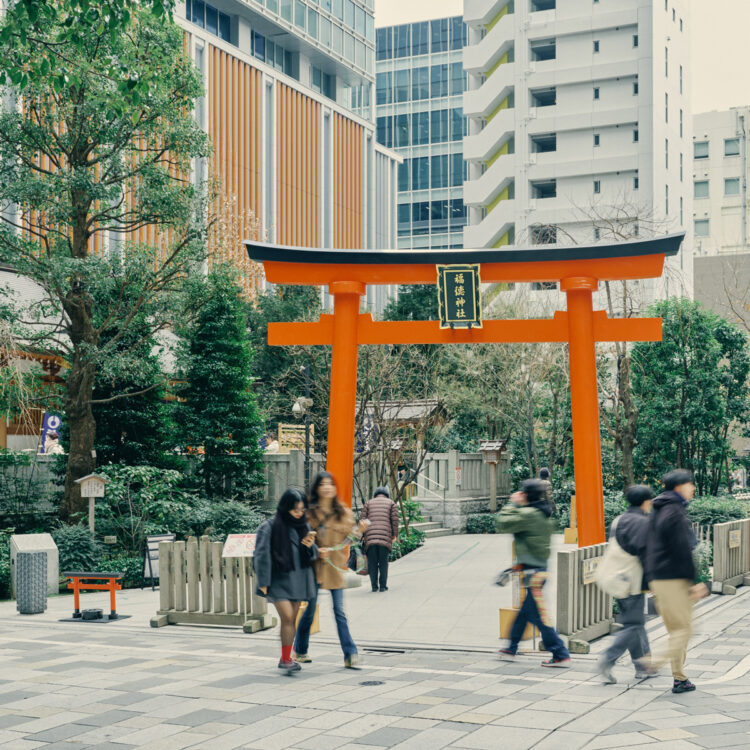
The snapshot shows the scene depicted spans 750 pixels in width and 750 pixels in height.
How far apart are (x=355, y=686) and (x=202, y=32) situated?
45.4 meters

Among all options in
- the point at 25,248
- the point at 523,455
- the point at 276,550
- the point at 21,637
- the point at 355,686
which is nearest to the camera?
the point at 355,686

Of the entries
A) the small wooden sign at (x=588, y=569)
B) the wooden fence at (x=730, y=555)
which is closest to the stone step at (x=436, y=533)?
the wooden fence at (x=730, y=555)

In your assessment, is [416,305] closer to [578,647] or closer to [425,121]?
[578,647]

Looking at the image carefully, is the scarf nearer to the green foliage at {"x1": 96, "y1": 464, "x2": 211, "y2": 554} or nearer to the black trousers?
the black trousers

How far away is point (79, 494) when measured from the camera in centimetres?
1988

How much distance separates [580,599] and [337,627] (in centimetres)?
265

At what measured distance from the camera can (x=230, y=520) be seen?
65.5ft

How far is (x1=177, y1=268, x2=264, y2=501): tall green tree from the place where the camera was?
2297 centimetres

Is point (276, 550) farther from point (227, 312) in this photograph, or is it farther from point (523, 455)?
point (523, 455)

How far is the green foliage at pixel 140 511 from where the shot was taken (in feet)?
64.1

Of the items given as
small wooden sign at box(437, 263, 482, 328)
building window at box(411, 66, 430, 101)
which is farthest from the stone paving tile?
building window at box(411, 66, 430, 101)

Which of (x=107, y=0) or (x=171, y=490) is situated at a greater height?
(x=107, y=0)

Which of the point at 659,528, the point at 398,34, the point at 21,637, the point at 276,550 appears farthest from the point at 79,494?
the point at 398,34

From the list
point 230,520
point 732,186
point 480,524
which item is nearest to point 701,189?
point 732,186
